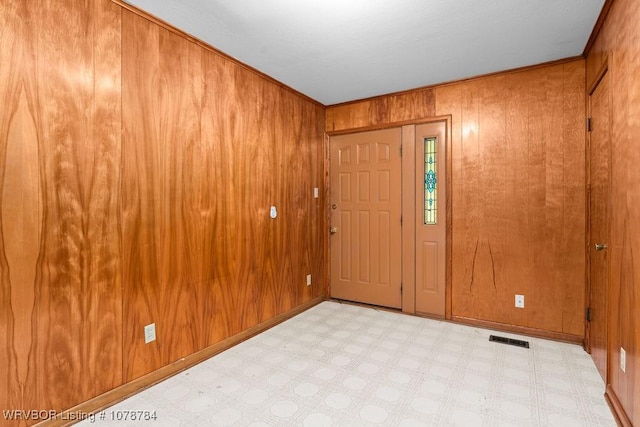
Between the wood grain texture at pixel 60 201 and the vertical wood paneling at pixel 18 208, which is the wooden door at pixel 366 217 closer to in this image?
the wood grain texture at pixel 60 201

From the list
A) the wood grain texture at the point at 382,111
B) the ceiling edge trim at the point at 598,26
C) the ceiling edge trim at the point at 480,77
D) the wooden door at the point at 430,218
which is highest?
the ceiling edge trim at the point at 480,77

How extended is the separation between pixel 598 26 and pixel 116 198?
134 inches

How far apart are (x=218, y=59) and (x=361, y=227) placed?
7.71ft

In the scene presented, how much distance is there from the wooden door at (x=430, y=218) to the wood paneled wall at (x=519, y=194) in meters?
0.12

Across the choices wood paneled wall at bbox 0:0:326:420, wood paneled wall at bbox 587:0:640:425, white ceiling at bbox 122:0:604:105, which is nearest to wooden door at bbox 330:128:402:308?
white ceiling at bbox 122:0:604:105

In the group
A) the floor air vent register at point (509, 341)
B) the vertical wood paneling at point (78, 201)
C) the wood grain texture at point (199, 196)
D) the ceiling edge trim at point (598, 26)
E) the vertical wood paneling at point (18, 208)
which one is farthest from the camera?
→ the floor air vent register at point (509, 341)

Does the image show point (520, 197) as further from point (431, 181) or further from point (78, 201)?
point (78, 201)

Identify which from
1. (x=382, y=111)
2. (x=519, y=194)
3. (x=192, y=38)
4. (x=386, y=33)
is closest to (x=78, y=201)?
(x=192, y=38)

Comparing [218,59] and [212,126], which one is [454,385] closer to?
[212,126]

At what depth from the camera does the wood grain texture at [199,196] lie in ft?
6.91

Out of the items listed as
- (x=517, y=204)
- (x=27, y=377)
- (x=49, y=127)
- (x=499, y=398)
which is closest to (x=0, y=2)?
(x=49, y=127)

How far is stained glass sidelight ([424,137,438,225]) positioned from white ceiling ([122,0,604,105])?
685mm

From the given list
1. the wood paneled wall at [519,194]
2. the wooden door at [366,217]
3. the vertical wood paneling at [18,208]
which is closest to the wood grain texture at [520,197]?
the wood paneled wall at [519,194]

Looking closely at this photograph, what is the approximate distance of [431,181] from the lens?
3.44 meters
